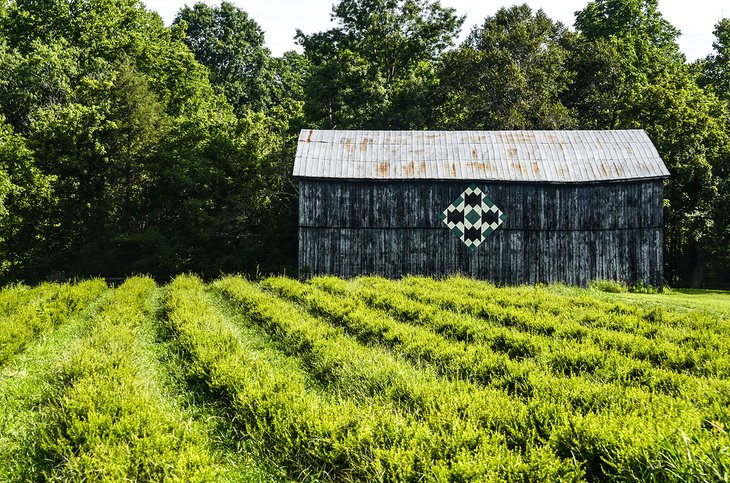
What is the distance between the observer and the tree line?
28281 mm

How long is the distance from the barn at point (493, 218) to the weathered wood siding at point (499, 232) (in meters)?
0.04

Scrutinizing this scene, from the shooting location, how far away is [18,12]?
127 feet

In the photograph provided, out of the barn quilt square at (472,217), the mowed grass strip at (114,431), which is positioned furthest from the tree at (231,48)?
the mowed grass strip at (114,431)

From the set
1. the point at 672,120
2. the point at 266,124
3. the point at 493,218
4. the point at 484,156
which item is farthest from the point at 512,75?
the point at 266,124

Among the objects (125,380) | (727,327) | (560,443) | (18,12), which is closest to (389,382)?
(560,443)

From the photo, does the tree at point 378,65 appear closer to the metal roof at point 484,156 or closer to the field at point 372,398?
the metal roof at point 484,156

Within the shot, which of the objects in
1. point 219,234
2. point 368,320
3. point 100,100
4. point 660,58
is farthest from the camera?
point 660,58

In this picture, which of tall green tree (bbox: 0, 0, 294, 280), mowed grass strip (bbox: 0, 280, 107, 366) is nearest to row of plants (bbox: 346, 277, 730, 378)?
mowed grass strip (bbox: 0, 280, 107, 366)

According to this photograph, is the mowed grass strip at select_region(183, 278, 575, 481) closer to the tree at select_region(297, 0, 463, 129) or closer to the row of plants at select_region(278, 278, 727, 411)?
the row of plants at select_region(278, 278, 727, 411)

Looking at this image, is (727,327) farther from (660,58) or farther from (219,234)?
(660,58)

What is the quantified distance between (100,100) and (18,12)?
14567 mm

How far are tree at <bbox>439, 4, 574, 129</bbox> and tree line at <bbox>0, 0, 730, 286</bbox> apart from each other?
9 centimetres

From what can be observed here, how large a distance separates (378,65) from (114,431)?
1386 inches

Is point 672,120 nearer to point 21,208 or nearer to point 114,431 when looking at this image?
point 114,431
